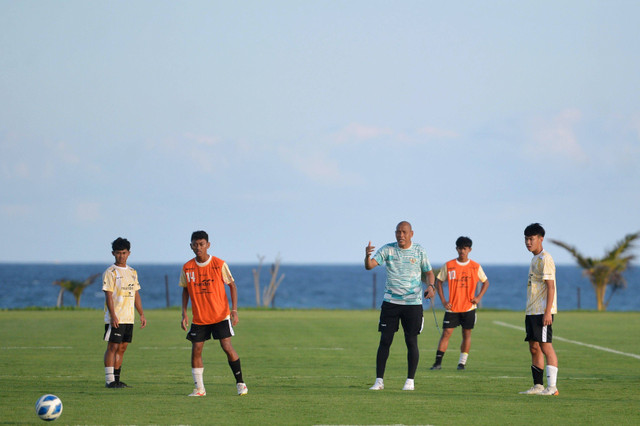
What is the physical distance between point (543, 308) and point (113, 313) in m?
5.52

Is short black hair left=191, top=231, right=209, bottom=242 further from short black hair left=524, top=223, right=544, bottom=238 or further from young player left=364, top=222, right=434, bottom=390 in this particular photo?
short black hair left=524, top=223, right=544, bottom=238

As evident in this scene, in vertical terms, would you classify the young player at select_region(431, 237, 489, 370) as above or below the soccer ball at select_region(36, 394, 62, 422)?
above

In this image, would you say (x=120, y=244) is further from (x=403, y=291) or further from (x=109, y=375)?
(x=403, y=291)

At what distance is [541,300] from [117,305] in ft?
18.0

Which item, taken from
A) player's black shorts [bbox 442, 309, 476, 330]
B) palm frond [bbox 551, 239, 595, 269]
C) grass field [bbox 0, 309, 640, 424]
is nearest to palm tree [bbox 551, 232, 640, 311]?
palm frond [bbox 551, 239, 595, 269]

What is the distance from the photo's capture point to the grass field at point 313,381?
923 cm

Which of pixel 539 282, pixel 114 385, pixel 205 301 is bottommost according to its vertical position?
pixel 114 385

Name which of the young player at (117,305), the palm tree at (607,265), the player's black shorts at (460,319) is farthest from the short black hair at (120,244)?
the palm tree at (607,265)

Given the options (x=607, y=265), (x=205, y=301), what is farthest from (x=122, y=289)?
(x=607, y=265)

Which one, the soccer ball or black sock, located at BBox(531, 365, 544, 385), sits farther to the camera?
black sock, located at BBox(531, 365, 544, 385)

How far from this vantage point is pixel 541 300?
35.8 ft

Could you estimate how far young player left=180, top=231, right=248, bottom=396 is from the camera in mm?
10664

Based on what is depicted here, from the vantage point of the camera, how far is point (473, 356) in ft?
54.0

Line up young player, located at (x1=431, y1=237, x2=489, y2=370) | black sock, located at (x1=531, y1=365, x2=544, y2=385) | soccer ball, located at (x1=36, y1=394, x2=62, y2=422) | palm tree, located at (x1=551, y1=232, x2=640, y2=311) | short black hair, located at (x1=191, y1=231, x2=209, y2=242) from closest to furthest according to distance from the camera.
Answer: soccer ball, located at (x1=36, y1=394, x2=62, y2=422) < short black hair, located at (x1=191, y1=231, x2=209, y2=242) < black sock, located at (x1=531, y1=365, x2=544, y2=385) < young player, located at (x1=431, y1=237, x2=489, y2=370) < palm tree, located at (x1=551, y1=232, x2=640, y2=311)
